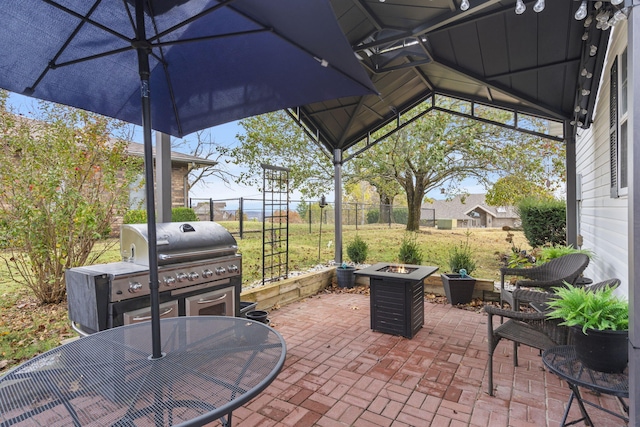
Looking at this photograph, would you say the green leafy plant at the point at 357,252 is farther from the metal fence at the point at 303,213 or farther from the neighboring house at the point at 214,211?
the neighboring house at the point at 214,211

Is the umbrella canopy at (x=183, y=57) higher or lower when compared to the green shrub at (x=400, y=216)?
higher

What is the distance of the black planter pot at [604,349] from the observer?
1.70m

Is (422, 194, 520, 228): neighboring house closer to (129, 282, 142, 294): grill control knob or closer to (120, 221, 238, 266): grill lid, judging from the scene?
(120, 221, 238, 266): grill lid

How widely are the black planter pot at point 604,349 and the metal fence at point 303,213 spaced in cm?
412

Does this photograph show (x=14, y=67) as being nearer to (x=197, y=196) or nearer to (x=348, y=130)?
(x=348, y=130)

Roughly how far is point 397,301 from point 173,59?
3.02 meters

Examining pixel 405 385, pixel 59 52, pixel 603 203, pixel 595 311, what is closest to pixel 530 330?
pixel 595 311

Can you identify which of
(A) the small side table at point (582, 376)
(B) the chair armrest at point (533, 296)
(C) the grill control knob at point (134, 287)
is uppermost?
(C) the grill control knob at point (134, 287)

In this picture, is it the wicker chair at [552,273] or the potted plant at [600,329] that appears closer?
the potted plant at [600,329]

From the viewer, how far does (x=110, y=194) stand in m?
3.74

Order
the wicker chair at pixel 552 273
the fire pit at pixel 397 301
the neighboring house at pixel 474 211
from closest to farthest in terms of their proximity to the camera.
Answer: the wicker chair at pixel 552 273 < the fire pit at pixel 397 301 < the neighboring house at pixel 474 211

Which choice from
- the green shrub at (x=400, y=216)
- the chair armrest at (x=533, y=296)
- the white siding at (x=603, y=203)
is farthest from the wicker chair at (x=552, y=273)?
the green shrub at (x=400, y=216)

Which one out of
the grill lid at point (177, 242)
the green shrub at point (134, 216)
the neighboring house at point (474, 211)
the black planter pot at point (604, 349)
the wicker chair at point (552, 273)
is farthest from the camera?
the neighboring house at point (474, 211)

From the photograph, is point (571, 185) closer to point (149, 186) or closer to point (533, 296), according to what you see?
point (533, 296)
